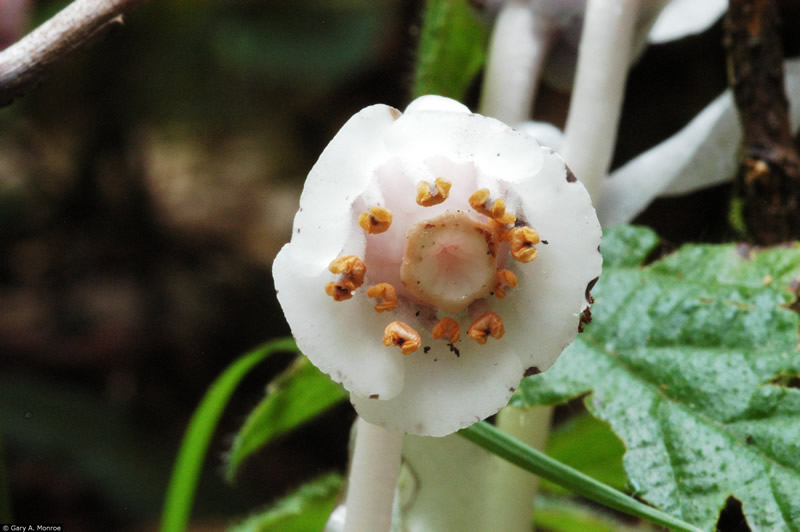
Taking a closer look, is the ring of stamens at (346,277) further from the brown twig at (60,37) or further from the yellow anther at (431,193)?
the brown twig at (60,37)

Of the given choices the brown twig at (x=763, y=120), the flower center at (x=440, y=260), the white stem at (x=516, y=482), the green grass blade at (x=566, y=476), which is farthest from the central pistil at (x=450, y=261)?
the brown twig at (x=763, y=120)

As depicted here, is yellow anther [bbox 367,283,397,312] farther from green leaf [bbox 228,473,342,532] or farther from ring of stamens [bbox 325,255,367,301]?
green leaf [bbox 228,473,342,532]

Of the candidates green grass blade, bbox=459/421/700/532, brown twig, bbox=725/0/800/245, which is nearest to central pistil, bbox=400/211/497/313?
green grass blade, bbox=459/421/700/532

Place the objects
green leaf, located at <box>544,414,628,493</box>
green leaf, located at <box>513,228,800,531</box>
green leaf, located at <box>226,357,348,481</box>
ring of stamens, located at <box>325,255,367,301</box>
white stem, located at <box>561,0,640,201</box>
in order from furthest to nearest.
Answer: green leaf, located at <box>544,414,628,493</box> < green leaf, located at <box>226,357,348,481</box> < white stem, located at <box>561,0,640,201</box> < green leaf, located at <box>513,228,800,531</box> < ring of stamens, located at <box>325,255,367,301</box>

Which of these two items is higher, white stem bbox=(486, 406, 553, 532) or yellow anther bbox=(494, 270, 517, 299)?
yellow anther bbox=(494, 270, 517, 299)

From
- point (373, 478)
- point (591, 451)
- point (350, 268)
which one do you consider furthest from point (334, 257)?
point (591, 451)

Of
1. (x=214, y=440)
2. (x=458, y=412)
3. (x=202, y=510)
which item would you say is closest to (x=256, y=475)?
(x=214, y=440)

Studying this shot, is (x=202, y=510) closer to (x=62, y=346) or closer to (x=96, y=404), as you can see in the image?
(x=96, y=404)
